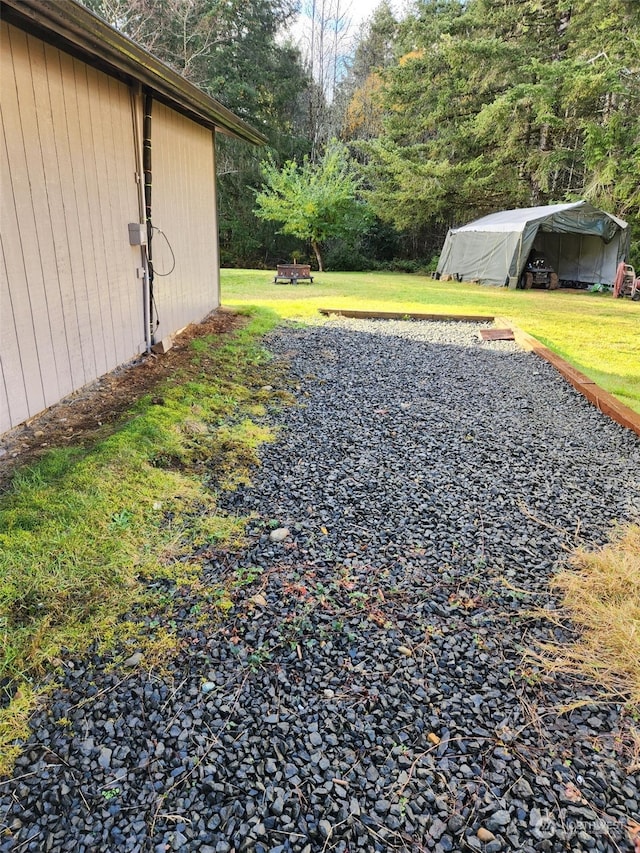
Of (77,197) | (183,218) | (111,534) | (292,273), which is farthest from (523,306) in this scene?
(111,534)

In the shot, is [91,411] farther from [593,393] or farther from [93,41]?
[593,393]

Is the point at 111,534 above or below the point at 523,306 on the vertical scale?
below

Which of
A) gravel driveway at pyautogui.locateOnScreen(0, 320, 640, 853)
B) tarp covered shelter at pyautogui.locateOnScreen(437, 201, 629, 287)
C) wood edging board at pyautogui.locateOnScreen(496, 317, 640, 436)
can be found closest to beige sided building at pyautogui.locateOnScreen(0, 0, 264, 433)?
gravel driveway at pyautogui.locateOnScreen(0, 320, 640, 853)

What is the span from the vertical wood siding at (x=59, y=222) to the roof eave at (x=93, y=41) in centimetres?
8

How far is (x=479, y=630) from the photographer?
1788 millimetres

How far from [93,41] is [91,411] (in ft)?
7.27

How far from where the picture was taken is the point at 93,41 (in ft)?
9.98

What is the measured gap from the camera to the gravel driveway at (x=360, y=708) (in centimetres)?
119

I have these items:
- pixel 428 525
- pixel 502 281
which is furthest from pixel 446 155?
pixel 428 525

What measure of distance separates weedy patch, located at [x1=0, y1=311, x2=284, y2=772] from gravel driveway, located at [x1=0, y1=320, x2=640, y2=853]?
0.12 metres

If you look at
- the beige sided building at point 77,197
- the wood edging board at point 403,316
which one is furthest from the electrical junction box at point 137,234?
the wood edging board at point 403,316

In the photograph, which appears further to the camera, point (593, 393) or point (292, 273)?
point (292, 273)

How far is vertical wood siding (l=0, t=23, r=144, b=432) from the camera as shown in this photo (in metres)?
2.97

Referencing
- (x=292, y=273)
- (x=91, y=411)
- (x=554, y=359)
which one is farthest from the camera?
(x=292, y=273)
